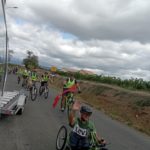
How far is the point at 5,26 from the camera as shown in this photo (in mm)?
8312

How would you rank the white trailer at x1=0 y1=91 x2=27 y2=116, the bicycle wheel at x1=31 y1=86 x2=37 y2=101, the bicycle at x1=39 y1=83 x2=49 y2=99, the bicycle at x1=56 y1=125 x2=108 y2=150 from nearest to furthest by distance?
the bicycle at x1=56 y1=125 x2=108 y2=150
the white trailer at x1=0 y1=91 x2=27 y2=116
the bicycle wheel at x1=31 y1=86 x2=37 y2=101
the bicycle at x1=39 y1=83 x2=49 y2=99

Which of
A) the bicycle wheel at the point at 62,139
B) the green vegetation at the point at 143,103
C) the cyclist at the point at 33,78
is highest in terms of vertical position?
the cyclist at the point at 33,78

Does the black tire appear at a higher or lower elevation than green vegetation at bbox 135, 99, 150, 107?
higher

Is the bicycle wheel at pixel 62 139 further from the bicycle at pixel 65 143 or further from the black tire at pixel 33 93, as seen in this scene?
the black tire at pixel 33 93

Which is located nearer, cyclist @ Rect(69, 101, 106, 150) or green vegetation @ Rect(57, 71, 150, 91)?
cyclist @ Rect(69, 101, 106, 150)

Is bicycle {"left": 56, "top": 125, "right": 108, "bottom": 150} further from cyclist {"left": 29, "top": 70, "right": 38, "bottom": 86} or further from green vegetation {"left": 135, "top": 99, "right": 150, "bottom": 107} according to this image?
green vegetation {"left": 135, "top": 99, "right": 150, "bottom": 107}

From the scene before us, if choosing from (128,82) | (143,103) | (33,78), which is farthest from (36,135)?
(128,82)

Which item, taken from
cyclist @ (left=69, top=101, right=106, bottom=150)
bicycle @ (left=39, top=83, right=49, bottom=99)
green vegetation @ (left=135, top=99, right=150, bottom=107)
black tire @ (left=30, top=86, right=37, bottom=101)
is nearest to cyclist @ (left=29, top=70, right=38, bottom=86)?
bicycle @ (left=39, top=83, right=49, bottom=99)

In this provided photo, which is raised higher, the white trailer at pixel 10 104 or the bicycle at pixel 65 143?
the white trailer at pixel 10 104

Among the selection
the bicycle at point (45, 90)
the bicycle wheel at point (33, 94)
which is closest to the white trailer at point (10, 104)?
the bicycle wheel at point (33, 94)

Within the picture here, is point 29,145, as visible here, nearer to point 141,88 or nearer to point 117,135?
point 117,135

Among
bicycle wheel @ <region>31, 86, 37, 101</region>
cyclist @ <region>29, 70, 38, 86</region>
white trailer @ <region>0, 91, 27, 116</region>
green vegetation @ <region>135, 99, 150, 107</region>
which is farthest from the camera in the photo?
green vegetation @ <region>135, 99, 150, 107</region>

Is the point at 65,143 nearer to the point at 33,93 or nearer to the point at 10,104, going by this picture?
the point at 10,104

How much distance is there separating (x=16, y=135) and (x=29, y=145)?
92 cm
